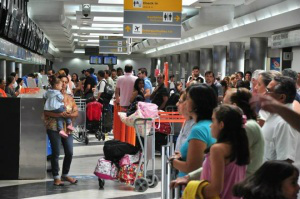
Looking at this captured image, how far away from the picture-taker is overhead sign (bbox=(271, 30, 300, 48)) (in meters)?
15.6

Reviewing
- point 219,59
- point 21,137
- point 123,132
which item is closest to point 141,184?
point 21,137

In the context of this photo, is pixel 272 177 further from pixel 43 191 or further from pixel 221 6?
pixel 221 6

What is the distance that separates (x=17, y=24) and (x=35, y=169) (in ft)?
27.1

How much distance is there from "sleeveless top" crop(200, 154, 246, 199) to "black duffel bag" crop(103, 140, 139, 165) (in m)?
5.09

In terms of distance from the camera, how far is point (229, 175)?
12.3 feet

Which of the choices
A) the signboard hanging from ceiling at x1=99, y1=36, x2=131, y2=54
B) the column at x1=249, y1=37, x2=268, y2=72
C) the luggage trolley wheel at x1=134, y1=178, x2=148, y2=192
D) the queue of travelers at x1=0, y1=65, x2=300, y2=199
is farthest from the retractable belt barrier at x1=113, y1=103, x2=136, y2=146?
the signboard hanging from ceiling at x1=99, y1=36, x2=131, y2=54

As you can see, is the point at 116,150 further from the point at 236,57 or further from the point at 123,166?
the point at 236,57

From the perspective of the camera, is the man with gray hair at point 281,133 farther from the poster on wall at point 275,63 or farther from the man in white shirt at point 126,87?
the poster on wall at point 275,63

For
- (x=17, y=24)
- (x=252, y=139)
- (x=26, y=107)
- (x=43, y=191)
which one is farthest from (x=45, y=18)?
(x=252, y=139)

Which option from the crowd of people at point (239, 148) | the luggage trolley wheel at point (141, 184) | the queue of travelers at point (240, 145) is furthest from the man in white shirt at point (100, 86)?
the crowd of people at point (239, 148)

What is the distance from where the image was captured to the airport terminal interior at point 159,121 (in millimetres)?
3752

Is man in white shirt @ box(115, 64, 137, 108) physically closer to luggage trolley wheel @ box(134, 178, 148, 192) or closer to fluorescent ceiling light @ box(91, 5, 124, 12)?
luggage trolley wheel @ box(134, 178, 148, 192)

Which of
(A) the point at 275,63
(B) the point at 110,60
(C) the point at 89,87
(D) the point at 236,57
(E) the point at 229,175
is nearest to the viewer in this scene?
(E) the point at 229,175

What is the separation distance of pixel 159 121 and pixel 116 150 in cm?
77
